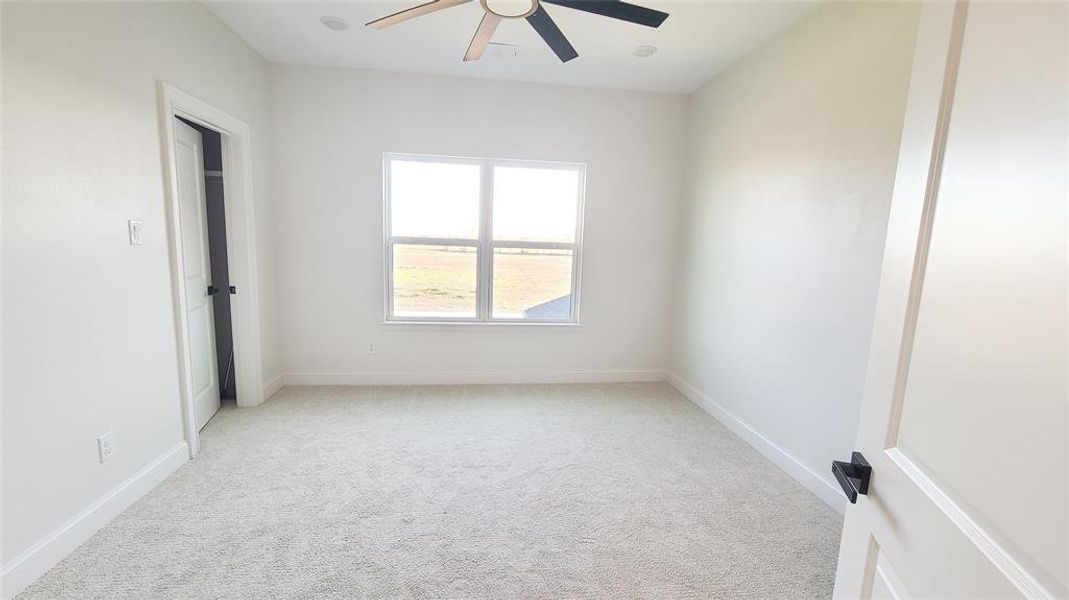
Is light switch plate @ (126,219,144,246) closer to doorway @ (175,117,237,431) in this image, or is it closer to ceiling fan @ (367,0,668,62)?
doorway @ (175,117,237,431)

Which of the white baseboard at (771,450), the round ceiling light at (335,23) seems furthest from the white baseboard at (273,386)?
the white baseboard at (771,450)

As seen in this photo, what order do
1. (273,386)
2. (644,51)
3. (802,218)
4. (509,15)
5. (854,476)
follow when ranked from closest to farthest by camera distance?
(854,476)
(509,15)
(802,218)
(644,51)
(273,386)

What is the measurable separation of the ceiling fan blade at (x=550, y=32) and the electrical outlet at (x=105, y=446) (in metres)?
2.75

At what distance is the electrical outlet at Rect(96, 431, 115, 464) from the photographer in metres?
1.93

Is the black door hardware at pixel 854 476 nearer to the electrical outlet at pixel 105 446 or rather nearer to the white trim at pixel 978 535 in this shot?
the white trim at pixel 978 535

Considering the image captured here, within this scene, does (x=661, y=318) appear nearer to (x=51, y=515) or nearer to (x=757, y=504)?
(x=757, y=504)

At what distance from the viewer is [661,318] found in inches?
162

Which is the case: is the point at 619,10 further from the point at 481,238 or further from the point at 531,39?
the point at 481,238

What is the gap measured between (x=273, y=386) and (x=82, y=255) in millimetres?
1977

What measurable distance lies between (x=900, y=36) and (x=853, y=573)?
2295mm

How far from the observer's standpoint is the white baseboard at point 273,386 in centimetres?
342

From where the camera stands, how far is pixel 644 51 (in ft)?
9.74

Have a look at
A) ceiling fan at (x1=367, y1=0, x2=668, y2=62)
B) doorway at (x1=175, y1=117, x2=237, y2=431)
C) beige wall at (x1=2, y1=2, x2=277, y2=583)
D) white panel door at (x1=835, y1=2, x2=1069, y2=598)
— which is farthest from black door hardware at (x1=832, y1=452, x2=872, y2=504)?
doorway at (x1=175, y1=117, x2=237, y2=431)

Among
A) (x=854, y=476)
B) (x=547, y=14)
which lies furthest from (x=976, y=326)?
(x=547, y=14)
